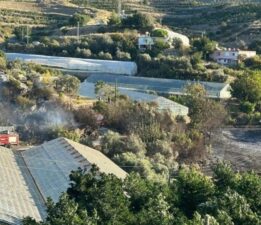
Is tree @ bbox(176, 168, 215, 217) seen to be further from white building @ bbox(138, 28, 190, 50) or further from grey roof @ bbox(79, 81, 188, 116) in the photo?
white building @ bbox(138, 28, 190, 50)

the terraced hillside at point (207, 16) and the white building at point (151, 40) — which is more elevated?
the terraced hillside at point (207, 16)

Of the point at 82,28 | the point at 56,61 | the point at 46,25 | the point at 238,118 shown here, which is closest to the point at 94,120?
the point at 238,118

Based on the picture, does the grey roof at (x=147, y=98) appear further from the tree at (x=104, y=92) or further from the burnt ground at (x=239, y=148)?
the burnt ground at (x=239, y=148)

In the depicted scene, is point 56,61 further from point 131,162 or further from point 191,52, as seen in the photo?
point 131,162

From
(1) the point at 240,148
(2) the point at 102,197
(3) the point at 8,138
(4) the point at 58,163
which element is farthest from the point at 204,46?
(2) the point at 102,197

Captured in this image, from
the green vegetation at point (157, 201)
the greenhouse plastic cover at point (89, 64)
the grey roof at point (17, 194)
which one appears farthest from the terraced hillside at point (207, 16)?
the green vegetation at point (157, 201)
